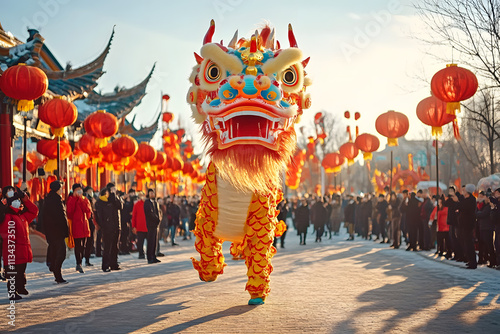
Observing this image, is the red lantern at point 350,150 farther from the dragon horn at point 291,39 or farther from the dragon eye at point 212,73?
the dragon eye at point 212,73

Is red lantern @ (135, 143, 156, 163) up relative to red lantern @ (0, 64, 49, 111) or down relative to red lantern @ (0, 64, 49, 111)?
down

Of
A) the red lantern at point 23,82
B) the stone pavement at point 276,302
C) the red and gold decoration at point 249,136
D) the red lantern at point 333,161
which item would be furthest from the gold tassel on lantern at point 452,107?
the red lantern at point 333,161

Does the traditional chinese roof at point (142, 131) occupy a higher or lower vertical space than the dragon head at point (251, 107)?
higher

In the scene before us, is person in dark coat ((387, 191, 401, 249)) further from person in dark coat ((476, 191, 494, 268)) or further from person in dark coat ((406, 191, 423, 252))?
person in dark coat ((476, 191, 494, 268))

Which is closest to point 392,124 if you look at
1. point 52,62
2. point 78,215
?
point 78,215

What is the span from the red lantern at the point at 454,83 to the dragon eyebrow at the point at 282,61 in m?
4.72

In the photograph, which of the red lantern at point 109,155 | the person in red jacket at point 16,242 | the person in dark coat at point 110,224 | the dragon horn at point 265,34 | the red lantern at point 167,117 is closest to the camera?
the person in red jacket at point 16,242

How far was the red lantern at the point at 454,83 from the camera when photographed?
38.7 ft

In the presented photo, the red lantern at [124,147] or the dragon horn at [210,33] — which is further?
the red lantern at [124,147]

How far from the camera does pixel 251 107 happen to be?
25.6 ft

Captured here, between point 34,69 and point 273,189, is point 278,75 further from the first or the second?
point 34,69

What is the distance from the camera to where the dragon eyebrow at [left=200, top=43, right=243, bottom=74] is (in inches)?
318

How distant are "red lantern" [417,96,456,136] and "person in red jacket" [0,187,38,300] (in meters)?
8.48

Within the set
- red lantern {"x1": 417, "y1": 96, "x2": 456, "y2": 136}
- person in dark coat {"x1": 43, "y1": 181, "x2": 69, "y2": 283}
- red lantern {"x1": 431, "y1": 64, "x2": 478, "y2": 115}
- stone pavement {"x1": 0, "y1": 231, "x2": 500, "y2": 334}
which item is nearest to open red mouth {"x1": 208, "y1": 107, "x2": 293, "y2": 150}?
stone pavement {"x1": 0, "y1": 231, "x2": 500, "y2": 334}
